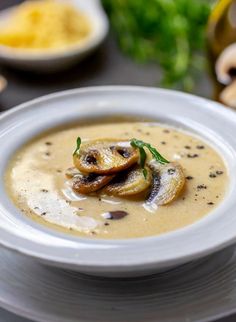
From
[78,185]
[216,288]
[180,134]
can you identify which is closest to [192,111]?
[180,134]

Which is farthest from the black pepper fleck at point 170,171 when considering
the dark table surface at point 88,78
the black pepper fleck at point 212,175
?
the dark table surface at point 88,78

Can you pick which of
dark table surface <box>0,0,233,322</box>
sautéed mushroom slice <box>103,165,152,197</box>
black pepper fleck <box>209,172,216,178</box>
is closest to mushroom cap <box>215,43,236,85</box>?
dark table surface <box>0,0,233,322</box>

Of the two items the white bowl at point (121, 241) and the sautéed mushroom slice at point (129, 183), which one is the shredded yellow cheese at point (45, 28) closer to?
the white bowl at point (121, 241)

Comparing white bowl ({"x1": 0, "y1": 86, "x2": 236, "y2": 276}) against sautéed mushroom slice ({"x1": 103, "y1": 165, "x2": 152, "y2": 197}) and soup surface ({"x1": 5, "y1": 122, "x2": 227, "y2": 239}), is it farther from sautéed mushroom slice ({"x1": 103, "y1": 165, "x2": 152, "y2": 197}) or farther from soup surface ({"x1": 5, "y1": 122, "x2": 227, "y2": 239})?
sautéed mushroom slice ({"x1": 103, "y1": 165, "x2": 152, "y2": 197})

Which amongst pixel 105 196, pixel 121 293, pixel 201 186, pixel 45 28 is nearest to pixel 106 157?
pixel 105 196

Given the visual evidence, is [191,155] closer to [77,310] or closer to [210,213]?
[210,213]

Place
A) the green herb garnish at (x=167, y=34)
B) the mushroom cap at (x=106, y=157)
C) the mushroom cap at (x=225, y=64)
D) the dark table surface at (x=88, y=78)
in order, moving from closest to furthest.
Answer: the mushroom cap at (x=106, y=157), the mushroom cap at (x=225, y=64), the dark table surface at (x=88, y=78), the green herb garnish at (x=167, y=34)

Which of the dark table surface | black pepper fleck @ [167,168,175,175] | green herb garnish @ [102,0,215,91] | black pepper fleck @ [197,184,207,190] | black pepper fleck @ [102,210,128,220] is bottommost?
the dark table surface
